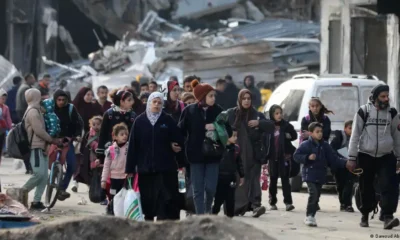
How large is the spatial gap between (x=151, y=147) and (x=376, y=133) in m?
3.19

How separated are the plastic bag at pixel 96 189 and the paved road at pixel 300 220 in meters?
0.36

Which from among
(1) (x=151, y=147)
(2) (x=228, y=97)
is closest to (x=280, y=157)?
(1) (x=151, y=147)

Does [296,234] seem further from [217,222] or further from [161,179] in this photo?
[217,222]

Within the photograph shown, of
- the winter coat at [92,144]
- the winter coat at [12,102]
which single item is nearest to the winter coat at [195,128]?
the winter coat at [92,144]

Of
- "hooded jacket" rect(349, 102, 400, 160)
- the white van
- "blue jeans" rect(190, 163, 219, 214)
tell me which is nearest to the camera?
"blue jeans" rect(190, 163, 219, 214)

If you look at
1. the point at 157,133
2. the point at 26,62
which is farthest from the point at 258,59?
the point at 157,133

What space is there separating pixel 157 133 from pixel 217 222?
4.70 meters

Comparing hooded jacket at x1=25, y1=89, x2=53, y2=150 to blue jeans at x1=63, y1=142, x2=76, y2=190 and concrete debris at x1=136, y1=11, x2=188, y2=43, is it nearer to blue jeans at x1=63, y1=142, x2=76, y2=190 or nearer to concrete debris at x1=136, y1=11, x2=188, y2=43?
blue jeans at x1=63, y1=142, x2=76, y2=190

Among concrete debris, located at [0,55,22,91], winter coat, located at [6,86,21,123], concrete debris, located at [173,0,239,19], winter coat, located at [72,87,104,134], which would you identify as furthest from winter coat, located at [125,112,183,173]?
concrete debris, located at [173,0,239,19]

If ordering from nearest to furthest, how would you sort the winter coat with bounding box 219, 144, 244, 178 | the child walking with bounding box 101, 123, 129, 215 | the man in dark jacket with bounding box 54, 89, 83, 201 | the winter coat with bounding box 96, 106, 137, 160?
1. the child walking with bounding box 101, 123, 129, 215
2. the winter coat with bounding box 219, 144, 244, 178
3. the winter coat with bounding box 96, 106, 137, 160
4. the man in dark jacket with bounding box 54, 89, 83, 201

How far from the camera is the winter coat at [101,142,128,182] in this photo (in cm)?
1357

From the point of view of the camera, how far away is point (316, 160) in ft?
48.8

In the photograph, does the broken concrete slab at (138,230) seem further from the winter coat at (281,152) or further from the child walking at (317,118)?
the child walking at (317,118)

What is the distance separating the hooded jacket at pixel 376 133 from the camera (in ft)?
47.0
